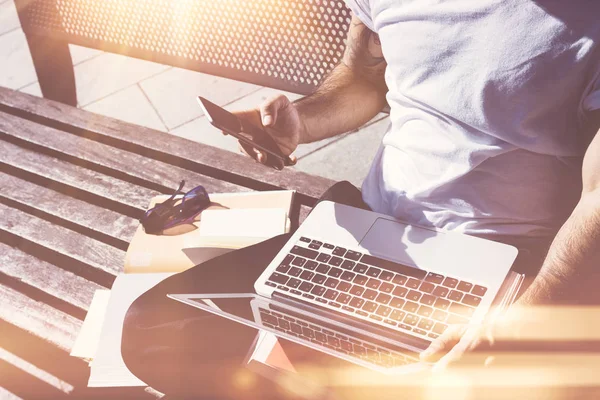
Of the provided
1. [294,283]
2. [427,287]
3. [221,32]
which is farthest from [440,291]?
[221,32]

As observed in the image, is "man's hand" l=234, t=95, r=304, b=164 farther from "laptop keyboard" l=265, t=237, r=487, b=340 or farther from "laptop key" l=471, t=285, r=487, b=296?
"laptop key" l=471, t=285, r=487, b=296

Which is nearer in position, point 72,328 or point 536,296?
point 536,296

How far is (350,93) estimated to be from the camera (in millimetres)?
1954

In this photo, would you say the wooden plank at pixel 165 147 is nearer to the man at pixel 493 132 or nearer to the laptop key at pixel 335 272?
the man at pixel 493 132

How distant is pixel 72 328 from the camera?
1.78 metres

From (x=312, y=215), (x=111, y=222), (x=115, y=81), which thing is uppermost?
(x=312, y=215)

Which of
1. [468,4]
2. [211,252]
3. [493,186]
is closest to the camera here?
[468,4]

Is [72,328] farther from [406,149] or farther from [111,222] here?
[406,149]

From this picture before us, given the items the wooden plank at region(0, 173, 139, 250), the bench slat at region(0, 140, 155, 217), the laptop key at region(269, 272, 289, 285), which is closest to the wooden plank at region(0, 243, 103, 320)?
the wooden plank at region(0, 173, 139, 250)

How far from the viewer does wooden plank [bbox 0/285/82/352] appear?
1.76 meters

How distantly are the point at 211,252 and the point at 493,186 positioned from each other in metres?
0.80

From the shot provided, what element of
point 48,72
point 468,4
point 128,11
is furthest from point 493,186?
point 48,72

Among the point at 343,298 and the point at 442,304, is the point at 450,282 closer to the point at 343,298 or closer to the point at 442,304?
the point at 442,304

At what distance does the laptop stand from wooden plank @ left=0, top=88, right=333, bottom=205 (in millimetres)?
447
